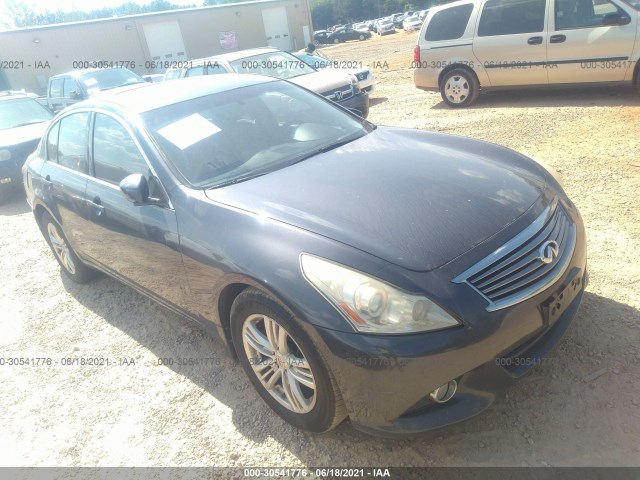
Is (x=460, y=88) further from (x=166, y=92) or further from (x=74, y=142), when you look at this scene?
(x=74, y=142)

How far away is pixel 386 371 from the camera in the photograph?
6.06 feet

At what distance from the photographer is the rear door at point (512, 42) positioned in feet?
24.3

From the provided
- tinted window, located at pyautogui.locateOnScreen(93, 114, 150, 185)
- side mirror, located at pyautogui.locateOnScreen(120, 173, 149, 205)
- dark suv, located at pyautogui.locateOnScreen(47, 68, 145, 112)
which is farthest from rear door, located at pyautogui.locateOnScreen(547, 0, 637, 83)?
dark suv, located at pyautogui.locateOnScreen(47, 68, 145, 112)

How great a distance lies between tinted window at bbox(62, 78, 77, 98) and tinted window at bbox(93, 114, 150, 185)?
9.56m

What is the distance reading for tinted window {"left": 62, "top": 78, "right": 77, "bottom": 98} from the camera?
11445 mm

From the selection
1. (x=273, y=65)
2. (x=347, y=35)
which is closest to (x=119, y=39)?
(x=347, y=35)

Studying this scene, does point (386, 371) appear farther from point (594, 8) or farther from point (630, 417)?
point (594, 8)

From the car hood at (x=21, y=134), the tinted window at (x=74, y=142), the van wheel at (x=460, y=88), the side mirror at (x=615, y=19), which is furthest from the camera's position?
the van wheel at (x=460, y=88)

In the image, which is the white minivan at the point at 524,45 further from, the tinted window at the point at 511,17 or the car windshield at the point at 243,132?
the car windshield at the point at 243,132

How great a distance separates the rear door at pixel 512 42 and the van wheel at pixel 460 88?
307 mm

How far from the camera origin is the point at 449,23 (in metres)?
8.28

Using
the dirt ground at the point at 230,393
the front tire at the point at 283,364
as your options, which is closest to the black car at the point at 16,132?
the dirt ground at the point at 230,393

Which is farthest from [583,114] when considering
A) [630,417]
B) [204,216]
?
[204,216]

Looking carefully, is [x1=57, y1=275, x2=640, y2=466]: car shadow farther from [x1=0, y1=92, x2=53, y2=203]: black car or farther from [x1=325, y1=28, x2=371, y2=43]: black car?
[x1=325, y1=28, x2=371, y2=43]: black car
